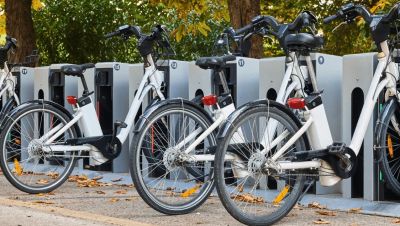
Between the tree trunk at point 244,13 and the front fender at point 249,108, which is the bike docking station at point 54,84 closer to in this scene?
the tree trunk at point 244,13

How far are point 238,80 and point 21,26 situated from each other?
721cm

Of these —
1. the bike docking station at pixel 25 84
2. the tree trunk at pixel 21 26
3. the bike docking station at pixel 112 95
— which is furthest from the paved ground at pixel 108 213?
the tree trunk at pixel 21 26

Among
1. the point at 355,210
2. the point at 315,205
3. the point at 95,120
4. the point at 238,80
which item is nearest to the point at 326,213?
the point at 355,210

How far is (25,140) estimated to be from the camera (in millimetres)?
8273

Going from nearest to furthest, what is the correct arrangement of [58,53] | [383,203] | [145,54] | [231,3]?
[383,203] → [145,54] → [231,3] → [58,53]

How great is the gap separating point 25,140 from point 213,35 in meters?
11.3

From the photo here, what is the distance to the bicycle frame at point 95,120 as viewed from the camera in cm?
778

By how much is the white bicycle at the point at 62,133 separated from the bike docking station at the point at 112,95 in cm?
129

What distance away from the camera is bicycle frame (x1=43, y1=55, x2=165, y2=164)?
7.78 meters

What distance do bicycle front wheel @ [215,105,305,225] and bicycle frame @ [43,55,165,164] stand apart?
1.77m

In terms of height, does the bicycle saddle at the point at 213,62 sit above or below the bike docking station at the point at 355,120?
above

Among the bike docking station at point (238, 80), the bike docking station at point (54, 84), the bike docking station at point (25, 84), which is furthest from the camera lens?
→ the bike docking station at point (25, 84)

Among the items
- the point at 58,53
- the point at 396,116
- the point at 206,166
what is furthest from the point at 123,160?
the point at 58,53

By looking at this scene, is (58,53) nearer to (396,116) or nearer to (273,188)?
(273,188)
